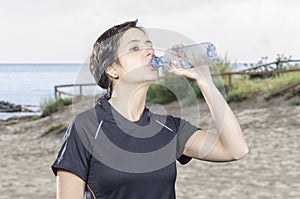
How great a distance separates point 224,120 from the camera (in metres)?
2.02

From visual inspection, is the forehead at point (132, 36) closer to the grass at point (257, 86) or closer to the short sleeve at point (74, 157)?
the short sleeve at point (74, 157)

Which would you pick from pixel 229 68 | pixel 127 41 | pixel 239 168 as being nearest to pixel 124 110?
pixel 127 41

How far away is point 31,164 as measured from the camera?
8867mm

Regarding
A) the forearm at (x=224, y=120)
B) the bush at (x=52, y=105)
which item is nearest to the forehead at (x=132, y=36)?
the forearm at (x=224, y=120)

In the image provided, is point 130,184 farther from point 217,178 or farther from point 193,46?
point 217,178

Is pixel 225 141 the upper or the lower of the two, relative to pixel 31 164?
upper

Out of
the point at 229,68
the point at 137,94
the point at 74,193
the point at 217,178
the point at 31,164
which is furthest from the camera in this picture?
the point at 229,68

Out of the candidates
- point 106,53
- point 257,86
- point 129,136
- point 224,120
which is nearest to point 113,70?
point 106,53

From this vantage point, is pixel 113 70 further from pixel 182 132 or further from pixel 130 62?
pixel 182 132

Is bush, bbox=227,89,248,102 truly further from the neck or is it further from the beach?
the neck

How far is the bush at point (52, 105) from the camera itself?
16344 millimetres

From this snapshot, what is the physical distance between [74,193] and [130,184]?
0.15 meters

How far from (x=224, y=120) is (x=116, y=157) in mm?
378

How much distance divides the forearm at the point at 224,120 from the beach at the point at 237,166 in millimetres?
1638
